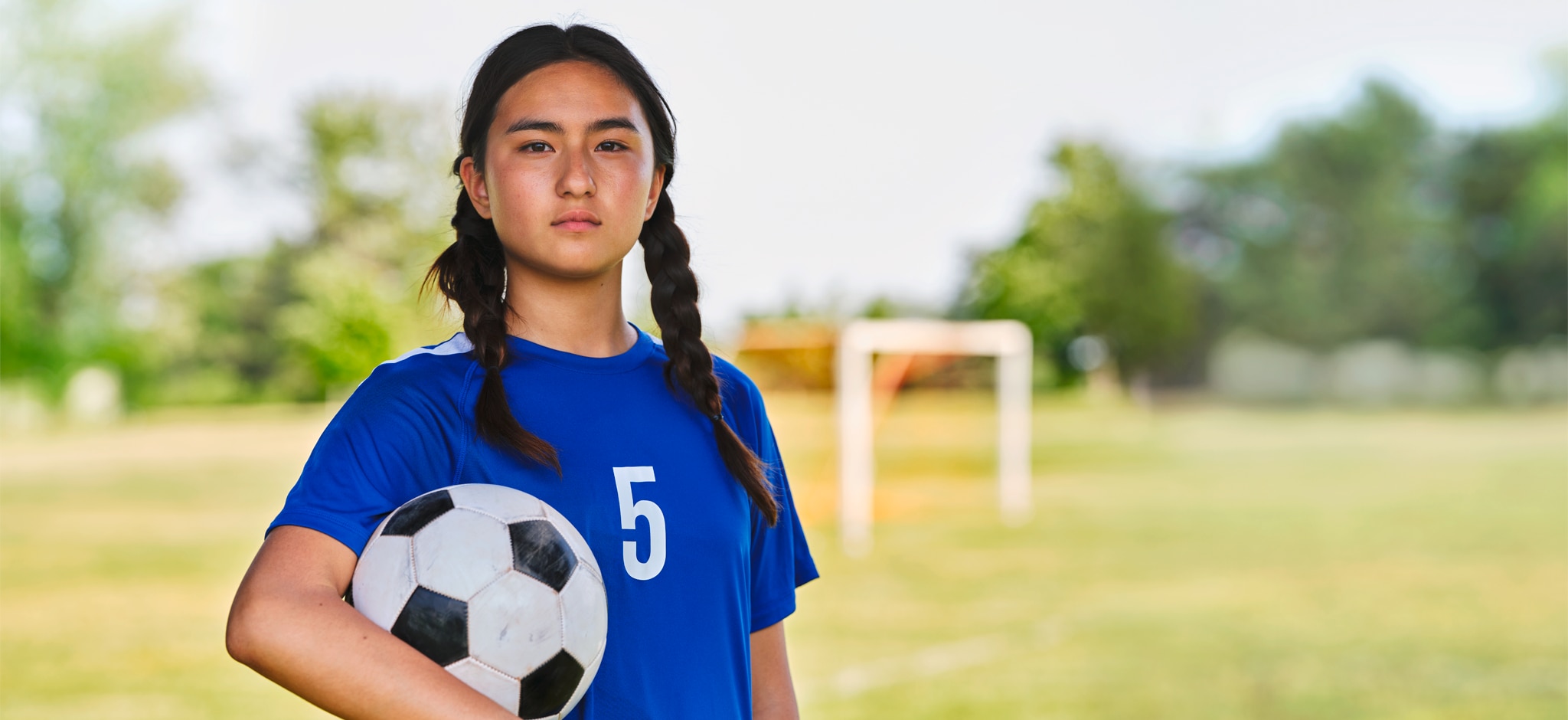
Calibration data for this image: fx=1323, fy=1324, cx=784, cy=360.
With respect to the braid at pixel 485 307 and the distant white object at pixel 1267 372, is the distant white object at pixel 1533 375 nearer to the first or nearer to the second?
the distant white object at pixel 1267 372

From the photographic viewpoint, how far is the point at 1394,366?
4634cm

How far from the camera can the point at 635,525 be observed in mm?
1444

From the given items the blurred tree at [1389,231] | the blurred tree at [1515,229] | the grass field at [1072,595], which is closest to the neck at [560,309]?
the grass field at [1072,595]

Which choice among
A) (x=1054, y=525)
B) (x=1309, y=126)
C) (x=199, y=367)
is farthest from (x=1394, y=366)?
(x=199, y=367)

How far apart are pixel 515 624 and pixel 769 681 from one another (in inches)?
19.8

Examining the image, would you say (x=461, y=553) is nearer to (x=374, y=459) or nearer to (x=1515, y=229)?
(x=374, y=459)

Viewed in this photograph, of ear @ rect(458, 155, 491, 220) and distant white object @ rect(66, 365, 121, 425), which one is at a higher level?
ear @ rect(458, 155, 491, 220)

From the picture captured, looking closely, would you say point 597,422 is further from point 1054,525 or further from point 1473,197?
point 1473,197

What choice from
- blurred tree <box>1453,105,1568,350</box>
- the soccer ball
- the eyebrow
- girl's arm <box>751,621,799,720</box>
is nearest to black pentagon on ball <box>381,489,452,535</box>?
the soccer ball

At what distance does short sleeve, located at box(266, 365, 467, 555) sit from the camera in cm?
125

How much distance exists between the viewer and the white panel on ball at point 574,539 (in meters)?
1.35

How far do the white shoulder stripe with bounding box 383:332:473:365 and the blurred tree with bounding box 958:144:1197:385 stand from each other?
48.3 m

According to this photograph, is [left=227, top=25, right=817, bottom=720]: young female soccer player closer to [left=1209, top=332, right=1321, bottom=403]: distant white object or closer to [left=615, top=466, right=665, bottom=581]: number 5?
[left=615, top=466, right=665, bottom=581]: number 5

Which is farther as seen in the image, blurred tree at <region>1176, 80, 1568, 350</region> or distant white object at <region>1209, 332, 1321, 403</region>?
distant white object at <region>1209, 332, 1321, 403</region>
